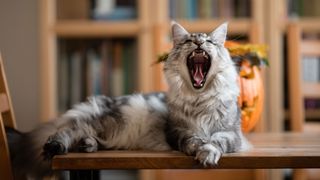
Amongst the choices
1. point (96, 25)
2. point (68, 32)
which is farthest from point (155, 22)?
point (68, 32)

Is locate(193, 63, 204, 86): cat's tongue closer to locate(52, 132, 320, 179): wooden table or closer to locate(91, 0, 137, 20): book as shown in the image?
locate(52, 132, 320, 179): wooden table

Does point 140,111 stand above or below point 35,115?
above

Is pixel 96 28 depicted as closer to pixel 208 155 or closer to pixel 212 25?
pixel 212 25

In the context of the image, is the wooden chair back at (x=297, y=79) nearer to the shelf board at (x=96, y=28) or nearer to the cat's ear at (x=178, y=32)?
the shelf board at (x=96, y=28)

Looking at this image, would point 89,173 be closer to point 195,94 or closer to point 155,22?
point 195,94

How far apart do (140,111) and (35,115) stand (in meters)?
1.15

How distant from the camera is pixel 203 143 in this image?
104 cm

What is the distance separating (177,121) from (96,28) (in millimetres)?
1103

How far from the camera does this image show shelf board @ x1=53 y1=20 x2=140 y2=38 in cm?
213

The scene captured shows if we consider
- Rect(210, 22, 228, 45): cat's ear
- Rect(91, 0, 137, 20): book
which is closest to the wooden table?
Rect(210, 22, 228, 45): cat's ear

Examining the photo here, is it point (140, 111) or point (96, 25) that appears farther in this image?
point (96, 25)

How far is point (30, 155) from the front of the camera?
47.9 inches

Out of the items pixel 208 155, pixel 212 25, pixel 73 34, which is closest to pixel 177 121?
pixel 208 155

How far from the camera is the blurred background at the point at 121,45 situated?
2.08 m
